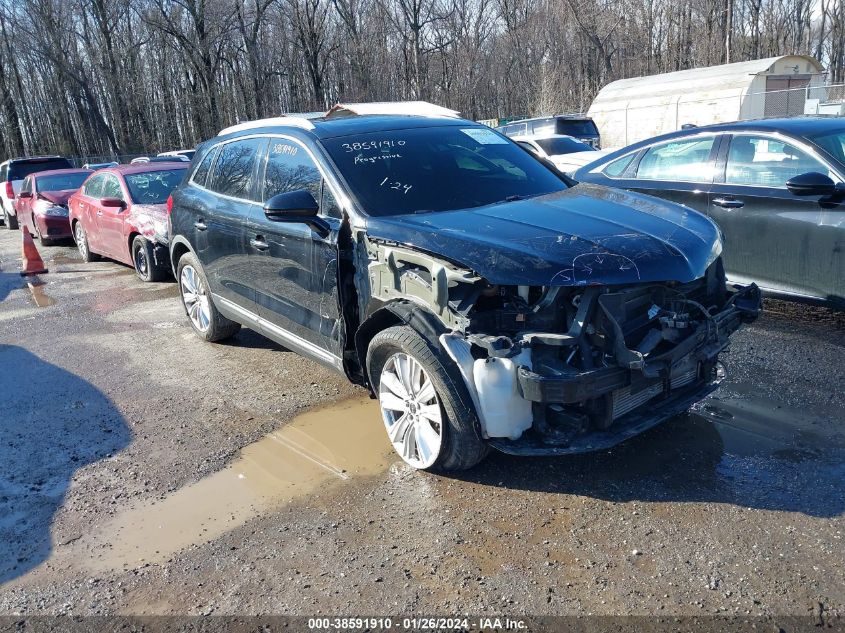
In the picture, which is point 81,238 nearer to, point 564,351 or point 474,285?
point 474,285

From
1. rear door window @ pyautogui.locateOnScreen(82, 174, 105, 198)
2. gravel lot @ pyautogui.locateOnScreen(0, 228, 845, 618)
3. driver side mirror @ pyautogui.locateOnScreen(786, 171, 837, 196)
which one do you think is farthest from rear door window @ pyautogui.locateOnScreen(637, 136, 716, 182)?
rear door window @ pyautogui.locateOnScreen(82, 174, 105, 198)

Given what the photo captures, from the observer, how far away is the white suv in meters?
18.7

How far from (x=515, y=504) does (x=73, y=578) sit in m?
2.15

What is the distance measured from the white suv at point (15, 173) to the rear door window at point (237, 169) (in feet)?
49.0

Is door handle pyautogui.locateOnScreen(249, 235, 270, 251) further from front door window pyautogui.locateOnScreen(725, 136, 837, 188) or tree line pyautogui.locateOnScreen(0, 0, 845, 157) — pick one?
tree line pyautogui.locateOnScreen(0, 0, 845, 157)

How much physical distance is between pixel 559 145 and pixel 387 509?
15.9 m

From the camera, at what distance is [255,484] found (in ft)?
13.5

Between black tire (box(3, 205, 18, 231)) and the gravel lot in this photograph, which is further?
black tire (box(3, 205, 18, 231))

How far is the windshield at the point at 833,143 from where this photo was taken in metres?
5.57

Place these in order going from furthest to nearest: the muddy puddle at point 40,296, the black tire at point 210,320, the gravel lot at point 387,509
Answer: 1. the muddy puddle at point 40,296
2. the black tire at point 210,320
3. the gravel lot at point 387,509

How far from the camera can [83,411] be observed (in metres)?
5.33

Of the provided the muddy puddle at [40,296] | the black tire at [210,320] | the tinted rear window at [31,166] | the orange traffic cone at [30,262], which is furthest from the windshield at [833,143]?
the tinted rear window at [31,166]

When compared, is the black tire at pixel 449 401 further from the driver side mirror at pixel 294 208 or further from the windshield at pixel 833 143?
the windshield at pixel 833 143

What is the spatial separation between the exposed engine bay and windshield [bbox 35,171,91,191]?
13008mm
